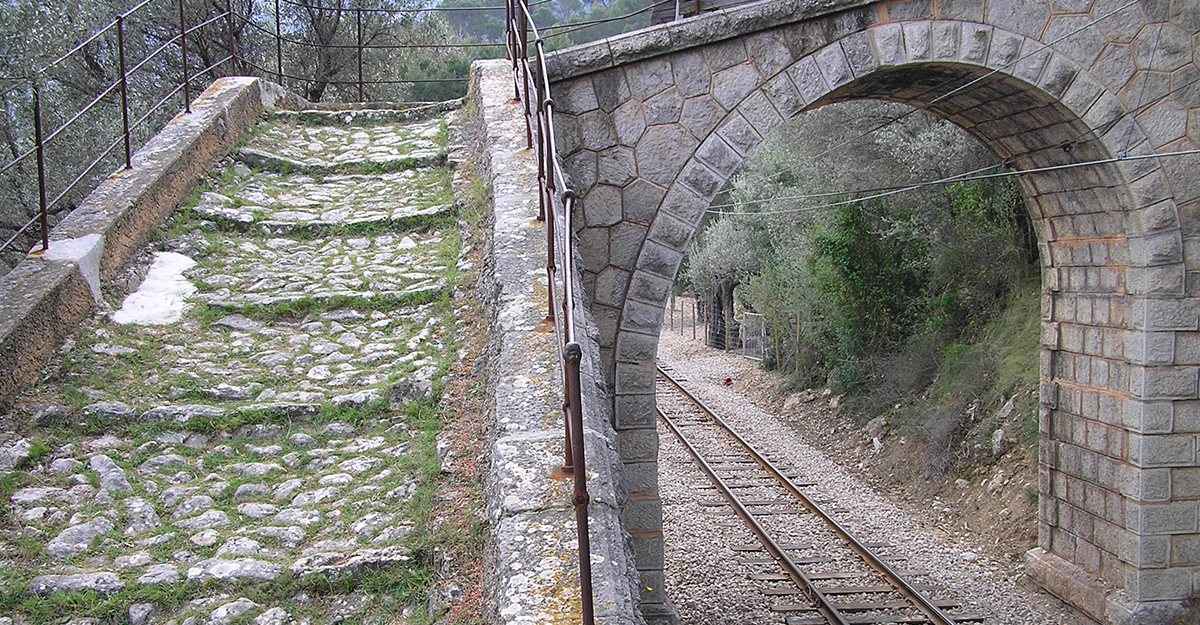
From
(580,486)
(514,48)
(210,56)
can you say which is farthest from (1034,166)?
(210,56)

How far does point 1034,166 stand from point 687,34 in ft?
12.9

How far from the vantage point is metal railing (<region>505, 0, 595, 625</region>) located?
2188mm

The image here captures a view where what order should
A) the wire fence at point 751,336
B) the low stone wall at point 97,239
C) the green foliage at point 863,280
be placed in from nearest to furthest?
the low stone wall at point 97,239 < the green foliage at point 863,280 < the wire fence at point 751,336

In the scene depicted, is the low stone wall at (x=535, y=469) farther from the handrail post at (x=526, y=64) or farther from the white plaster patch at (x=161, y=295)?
A: the white plaster patch at (x=161, y=295)

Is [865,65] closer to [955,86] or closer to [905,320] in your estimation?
[955,86]

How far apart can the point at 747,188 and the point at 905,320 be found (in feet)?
29.5

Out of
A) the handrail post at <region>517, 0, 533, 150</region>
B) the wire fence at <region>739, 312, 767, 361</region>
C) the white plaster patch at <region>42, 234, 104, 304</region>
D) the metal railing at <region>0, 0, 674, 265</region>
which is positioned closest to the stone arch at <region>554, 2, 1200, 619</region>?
the handrail post at <region>517, 0, 533, 150</region>

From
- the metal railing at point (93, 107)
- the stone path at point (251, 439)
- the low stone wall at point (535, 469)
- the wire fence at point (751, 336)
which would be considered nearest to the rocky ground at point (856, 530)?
the stone path at point (251, 439)

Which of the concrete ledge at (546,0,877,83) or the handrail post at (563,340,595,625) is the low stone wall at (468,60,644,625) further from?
the concrete ledge at (546,0,877,83)

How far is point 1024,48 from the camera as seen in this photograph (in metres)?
6.76

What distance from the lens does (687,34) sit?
6.52 metres

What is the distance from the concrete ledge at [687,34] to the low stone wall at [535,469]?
7.04ft

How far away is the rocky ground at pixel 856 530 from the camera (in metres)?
8.28

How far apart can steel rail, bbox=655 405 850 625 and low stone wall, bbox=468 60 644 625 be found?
339 cm
